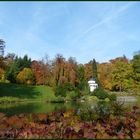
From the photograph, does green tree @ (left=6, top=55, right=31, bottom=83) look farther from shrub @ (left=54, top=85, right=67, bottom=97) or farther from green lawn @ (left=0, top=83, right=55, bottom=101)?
shrub @ (left=54, top=85, right=67, bottom=97)

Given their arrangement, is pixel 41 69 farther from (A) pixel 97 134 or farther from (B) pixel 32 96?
(A) pixel 97 134

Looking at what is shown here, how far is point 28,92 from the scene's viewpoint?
171ft

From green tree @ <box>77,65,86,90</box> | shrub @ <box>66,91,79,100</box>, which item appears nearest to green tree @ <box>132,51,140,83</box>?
shrub @ <box>66,91,79,100</box>

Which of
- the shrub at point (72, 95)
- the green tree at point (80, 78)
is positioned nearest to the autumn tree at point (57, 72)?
the green tree at point (80, 78)

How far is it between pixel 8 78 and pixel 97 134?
5201 centimetres

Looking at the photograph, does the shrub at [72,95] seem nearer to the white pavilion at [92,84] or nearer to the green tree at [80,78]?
the green tree at [80,78]

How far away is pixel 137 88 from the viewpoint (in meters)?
38.1

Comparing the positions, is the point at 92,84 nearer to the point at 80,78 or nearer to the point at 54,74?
the point at 80,78

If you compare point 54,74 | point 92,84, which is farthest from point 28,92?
point 92,84

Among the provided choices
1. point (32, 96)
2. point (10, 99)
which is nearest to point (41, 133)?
point (10, 99)

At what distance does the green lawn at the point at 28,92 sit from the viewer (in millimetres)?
48400

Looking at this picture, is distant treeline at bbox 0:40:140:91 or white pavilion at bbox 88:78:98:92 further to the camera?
white pavilion at bbox 88:78:98:92

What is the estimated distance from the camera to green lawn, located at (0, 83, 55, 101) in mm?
48400

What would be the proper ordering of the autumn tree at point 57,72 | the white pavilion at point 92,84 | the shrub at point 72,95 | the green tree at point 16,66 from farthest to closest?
the white pavilion at point 92,84 → the green tree at point 16,66 → the autumn tree at point 57,72 → the shrub at point 72,95
